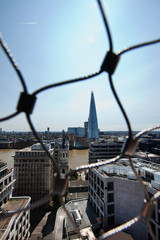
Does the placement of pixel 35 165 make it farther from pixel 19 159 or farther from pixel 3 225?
pixel 3 225

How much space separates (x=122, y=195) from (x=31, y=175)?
6.21 meters

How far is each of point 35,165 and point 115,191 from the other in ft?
18.9

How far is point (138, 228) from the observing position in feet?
13.7

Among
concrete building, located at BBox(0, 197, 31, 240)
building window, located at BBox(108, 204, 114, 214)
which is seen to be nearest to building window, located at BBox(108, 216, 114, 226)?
building window, located at BBox(108, 204, 114, 214)

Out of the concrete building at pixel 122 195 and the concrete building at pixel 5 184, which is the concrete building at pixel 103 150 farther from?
the concrete building at pixel 5 184

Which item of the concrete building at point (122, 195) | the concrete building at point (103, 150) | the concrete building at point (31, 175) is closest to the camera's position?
the concrete building at point (122, 195)

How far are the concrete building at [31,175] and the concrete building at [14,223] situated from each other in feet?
10.4

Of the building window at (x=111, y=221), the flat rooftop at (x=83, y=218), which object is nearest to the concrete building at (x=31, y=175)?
the flat rooftop at (x=83, y=218)

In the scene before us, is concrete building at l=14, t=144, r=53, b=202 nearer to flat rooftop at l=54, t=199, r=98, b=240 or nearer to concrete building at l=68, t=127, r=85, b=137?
flat rooftop at l=54, t=199, r=98, b=240

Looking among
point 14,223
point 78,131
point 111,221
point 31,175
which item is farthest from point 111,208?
point 78,131

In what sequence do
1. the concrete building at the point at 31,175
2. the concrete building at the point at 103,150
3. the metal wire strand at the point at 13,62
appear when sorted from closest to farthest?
the metal wire strand at the point at 13,62
the concrete building at the point at 31,175
the concrete building at the point at 103,150

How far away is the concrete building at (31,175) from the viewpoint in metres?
8.33

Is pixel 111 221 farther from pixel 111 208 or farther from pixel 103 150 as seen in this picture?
pixel 103 150

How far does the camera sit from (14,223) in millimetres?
4023
